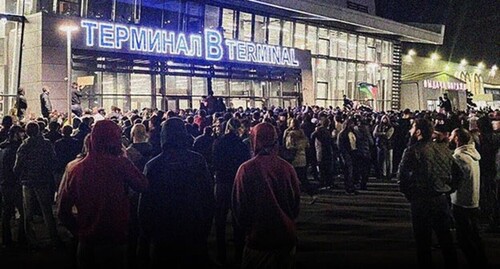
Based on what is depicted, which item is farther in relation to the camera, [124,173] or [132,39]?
[132,39]

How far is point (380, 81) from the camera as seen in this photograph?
156 ft

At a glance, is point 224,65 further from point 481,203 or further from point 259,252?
point 259,252

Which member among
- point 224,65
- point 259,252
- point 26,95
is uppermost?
point 224,65

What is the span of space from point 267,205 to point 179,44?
2413cm

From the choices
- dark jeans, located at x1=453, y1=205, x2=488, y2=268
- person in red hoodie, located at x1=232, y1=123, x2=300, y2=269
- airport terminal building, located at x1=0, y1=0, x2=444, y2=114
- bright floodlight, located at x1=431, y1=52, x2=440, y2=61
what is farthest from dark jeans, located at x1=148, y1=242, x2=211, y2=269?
bright floodlight, located at x1=431, y1=52, x2=440, y2=61

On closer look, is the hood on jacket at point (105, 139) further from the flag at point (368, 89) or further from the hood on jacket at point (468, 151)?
the flag at point (368, 89)

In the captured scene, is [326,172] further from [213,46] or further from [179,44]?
[213,46]

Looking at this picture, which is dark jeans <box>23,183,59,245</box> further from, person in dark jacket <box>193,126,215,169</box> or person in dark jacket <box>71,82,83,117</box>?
person in dark jacket <box>71,82,83,117</box>

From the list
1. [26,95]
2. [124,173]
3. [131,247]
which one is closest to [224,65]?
[26,95]

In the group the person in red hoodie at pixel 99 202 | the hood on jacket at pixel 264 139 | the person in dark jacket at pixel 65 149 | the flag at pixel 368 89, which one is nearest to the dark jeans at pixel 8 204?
the person in dark jacket at pixel 65 149

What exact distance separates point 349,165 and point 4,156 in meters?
8.66

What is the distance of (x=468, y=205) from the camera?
7789 mm

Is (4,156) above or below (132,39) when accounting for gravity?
below

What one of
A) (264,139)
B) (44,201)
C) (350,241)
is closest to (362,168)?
(350,241)
